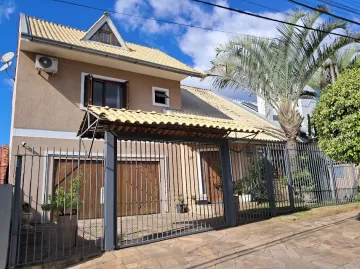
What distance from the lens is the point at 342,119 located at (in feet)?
22.6

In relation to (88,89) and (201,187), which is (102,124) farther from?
(201,187)

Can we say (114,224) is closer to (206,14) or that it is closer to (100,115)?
(100,115)

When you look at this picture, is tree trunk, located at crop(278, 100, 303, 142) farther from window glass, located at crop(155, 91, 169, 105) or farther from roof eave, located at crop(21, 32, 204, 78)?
window glass, located at crop(155, 91, 169, 105)

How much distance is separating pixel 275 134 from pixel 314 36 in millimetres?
5688

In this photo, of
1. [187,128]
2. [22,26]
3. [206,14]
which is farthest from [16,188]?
[22,26]

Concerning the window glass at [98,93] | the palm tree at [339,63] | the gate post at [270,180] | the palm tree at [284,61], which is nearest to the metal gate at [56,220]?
the window glass at [98,93]

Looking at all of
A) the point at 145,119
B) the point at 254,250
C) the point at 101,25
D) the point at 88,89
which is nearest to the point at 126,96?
the point at 88,89

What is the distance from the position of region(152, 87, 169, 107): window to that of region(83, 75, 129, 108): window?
155 centimetres

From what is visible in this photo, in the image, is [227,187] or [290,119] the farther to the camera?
[290,119]

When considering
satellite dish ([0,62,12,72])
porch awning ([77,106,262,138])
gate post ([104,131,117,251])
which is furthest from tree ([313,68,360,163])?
satellite dish ([0,62,12,72])

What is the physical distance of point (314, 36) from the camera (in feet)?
35.3

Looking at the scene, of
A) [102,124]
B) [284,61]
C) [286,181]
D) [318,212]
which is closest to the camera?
[102,124]

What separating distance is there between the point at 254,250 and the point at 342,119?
13.4 ft

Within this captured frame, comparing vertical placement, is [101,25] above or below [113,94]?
above
